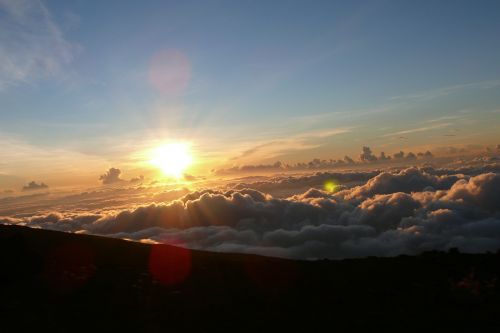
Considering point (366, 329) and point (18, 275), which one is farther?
point (18, 275)

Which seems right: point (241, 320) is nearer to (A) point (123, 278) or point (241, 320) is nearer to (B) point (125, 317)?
(B) point (125, 317)

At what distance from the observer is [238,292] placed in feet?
97.9

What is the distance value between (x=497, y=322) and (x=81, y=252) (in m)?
37.1

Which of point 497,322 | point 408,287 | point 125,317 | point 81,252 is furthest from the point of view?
point 81,252

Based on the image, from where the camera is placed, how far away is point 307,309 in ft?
82.4

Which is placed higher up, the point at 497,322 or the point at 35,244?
the point at 35,244

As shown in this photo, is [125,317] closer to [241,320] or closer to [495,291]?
[241,320]

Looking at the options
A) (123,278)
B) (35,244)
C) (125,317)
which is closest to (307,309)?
(125,317)

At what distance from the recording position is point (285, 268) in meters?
38.7

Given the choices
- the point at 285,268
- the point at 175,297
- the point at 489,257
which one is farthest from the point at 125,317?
the point at 489,257

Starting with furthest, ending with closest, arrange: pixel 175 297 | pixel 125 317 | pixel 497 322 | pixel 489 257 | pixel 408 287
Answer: pixel 489 257, pixel 408 287, pixel 175 297, pixel 125 317, pixel 497 322

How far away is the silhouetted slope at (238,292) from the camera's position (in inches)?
879

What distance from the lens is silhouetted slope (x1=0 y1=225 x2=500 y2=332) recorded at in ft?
73.3

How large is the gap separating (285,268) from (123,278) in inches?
601
